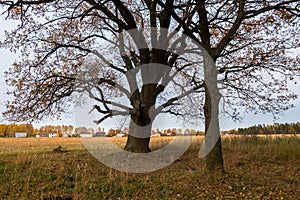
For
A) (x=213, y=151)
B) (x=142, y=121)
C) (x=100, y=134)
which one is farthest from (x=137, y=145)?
(x=213, y=151)

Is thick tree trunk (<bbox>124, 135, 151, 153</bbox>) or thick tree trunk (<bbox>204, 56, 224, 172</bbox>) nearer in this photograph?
thick tree trunk (<bbox>204, 56, 224, 172</bbox>)

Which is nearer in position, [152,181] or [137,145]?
[152,181]

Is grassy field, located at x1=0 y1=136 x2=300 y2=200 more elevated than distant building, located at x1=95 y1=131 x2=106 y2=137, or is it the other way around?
distant building, located at x1=95 y1=131 x2=106 y2=137

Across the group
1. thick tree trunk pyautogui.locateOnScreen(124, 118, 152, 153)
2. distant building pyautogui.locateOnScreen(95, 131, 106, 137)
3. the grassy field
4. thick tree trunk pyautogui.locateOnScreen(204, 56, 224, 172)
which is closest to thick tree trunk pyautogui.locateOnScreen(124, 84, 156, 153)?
thick tree trunk pyautogui.locateOnScreen(124, 118, 152, 153)

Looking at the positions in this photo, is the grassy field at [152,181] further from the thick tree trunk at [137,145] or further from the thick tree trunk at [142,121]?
the thick tree trunk at [142,121]

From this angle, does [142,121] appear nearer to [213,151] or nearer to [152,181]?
[152,181]

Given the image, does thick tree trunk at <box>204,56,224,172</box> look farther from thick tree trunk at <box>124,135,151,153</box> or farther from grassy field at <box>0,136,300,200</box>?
thick tree trunk at <box>124,135,151,153</box>

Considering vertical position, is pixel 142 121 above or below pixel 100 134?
above

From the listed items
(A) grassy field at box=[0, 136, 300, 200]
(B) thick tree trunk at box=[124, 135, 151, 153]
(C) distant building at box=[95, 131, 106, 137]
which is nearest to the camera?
(A) grassy field at box=[0, 136, 300, 200]

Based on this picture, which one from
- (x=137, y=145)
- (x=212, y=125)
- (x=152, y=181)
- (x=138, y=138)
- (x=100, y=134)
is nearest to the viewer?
(x=152, y=181)

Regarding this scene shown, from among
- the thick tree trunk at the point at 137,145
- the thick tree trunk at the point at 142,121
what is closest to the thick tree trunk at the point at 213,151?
the thick tree trunk at the point at 142,121

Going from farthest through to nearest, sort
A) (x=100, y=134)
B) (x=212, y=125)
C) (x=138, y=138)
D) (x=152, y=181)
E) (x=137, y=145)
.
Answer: (x=100, y=134)
(x=138, y=138)
(x=137, y=145)
(x=212, y=125)
(x=152, y=181)

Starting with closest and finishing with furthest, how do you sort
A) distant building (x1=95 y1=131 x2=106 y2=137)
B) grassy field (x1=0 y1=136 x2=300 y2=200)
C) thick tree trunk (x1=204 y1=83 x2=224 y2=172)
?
grassy field (x1=0 y1=136 x2=300 y2=200), thick tree trunk (x1=204 y1=83 x2=224 y2=172), distant building (x1=95 y1=131 x2=106 y2=137)

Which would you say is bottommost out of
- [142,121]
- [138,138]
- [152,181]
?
[152,181]
